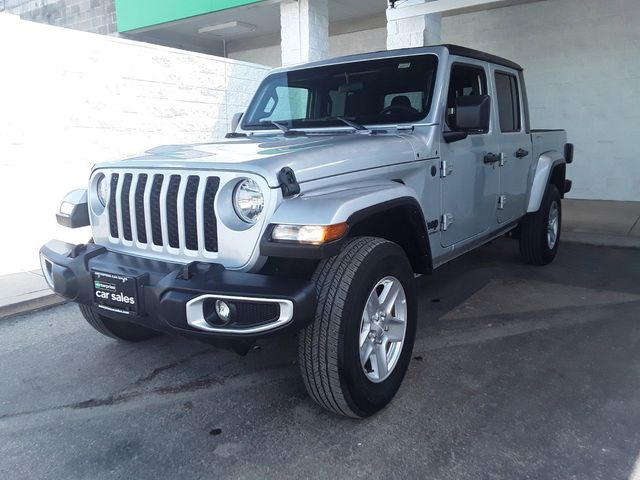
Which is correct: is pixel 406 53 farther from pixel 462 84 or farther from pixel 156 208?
pixel 156 208

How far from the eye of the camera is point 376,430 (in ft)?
8.97

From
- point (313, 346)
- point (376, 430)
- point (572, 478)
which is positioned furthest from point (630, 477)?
point (313, 346)

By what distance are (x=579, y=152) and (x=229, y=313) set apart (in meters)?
9.89

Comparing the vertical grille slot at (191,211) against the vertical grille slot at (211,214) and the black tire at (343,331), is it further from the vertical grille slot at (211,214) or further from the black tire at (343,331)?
the black tire at (343,331)

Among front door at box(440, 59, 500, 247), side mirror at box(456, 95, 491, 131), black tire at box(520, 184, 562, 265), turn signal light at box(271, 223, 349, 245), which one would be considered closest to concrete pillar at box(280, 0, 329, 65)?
black tire at box(520, 184, 562, 265)

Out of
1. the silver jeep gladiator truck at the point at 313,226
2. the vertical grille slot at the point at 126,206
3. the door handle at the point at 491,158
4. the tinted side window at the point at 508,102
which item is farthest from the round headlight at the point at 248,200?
the tinted side window at the point at 508,102

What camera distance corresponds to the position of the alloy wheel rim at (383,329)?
2783mm

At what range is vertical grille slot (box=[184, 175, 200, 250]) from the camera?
103 inches

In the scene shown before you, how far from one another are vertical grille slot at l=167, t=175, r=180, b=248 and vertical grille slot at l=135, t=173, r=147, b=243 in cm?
21

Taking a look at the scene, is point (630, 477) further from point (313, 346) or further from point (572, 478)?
point (313, 346)

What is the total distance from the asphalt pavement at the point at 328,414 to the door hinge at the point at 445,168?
3.87ft

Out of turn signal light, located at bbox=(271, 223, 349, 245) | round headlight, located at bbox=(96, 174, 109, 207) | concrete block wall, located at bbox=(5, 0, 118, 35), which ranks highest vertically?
concrete block wall, located at bbox=(5, 0, 118, 35)

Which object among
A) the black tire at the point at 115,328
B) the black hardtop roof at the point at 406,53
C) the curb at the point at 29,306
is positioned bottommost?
the curb at the point at 29,306

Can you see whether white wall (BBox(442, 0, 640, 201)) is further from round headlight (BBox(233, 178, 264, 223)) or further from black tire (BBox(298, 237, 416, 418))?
round headlight (BBox(233, 178, 264, 223))
